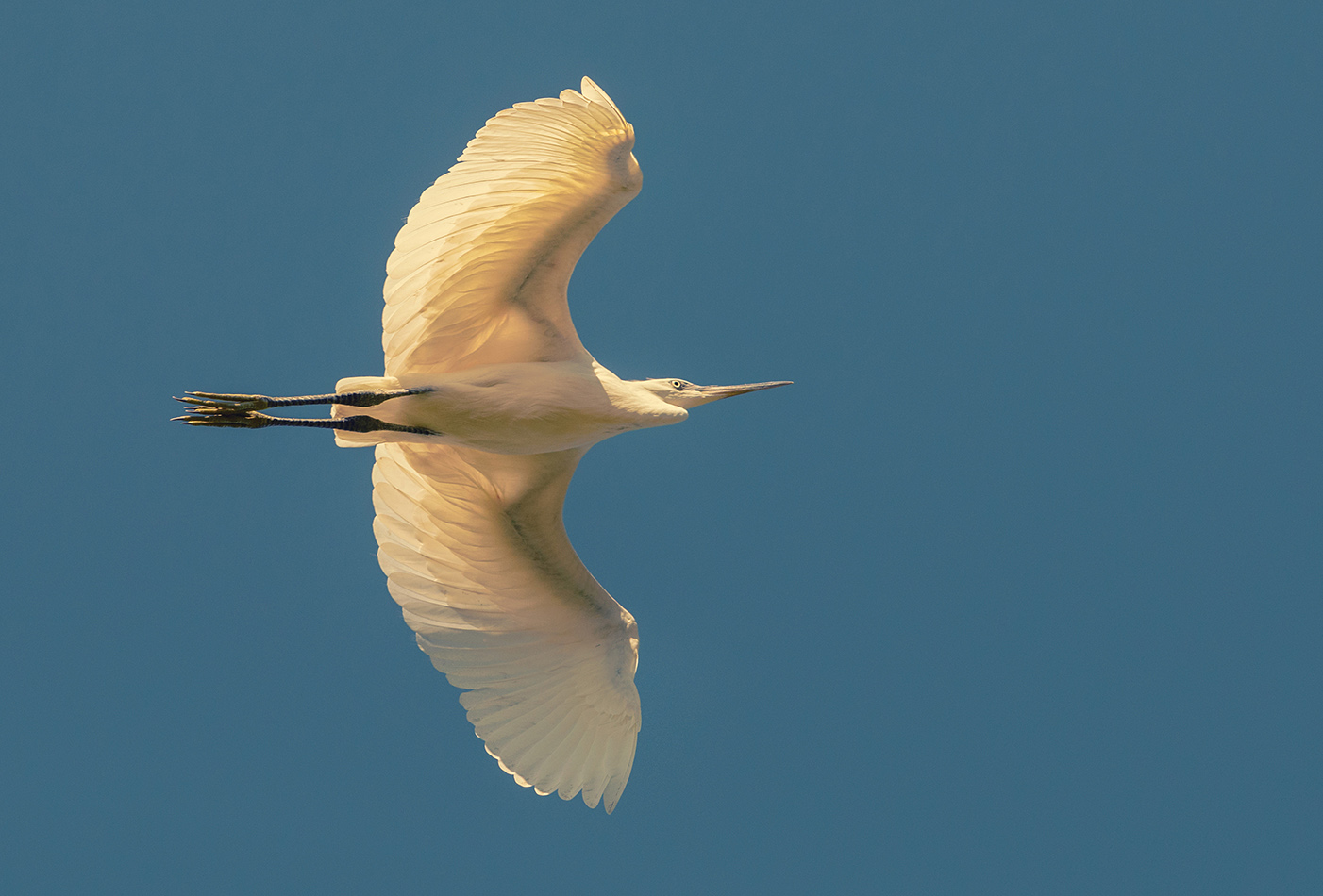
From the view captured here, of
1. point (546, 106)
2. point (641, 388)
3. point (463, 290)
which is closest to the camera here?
point (546, 106)

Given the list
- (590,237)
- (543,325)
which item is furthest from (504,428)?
(590,237)

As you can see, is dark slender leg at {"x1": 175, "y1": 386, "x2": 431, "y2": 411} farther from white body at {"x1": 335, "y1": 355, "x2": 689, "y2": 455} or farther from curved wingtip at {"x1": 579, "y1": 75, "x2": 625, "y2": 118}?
curved wingtip at {"x1": 579, "y1": 75, "x2": 625, "y2": 118}

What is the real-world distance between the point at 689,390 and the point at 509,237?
265 cm

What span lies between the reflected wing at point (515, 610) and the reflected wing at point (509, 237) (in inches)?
47.1

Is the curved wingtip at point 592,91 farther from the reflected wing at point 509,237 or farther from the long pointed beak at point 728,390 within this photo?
the long pointed beak at point 728,390

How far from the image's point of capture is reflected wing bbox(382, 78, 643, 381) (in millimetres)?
10758

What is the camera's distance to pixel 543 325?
475 inches

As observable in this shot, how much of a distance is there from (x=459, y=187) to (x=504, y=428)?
212cm

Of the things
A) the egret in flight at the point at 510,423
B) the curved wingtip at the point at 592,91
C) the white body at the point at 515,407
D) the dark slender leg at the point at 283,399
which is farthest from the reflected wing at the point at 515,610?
the curved wingtip at the point at 592,91

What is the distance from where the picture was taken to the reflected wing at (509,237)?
10758 mm

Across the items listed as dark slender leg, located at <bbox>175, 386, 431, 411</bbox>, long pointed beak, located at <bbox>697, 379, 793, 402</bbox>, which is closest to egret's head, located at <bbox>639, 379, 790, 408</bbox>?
long pointed beak, located at <bbox>697, 379, 793, 402</bbox>

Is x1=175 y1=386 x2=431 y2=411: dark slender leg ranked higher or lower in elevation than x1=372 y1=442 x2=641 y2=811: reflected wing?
higher

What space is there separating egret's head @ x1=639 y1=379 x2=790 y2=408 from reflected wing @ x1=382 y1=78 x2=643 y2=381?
95 centimetres

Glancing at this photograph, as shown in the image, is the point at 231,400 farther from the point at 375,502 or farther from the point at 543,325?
the point at 543,325
